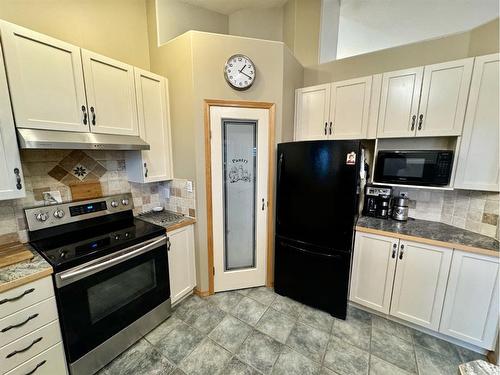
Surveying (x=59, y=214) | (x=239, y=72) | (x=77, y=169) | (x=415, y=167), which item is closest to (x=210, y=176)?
(x=239, y=72)

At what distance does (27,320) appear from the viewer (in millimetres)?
1219

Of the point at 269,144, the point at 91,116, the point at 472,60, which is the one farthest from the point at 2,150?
the point at 472,60

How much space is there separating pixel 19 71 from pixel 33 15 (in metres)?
0.68

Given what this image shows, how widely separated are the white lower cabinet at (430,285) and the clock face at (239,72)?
187 cm

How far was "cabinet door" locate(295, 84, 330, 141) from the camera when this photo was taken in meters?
2.36

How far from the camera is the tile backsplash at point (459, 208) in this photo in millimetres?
1818

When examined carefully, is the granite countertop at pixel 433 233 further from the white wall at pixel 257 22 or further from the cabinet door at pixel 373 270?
the white wall at pixel 257 22

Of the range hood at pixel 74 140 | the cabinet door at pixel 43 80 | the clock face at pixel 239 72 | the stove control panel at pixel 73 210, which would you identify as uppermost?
the clock face at pixel 239 72

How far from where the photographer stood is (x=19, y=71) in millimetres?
1318

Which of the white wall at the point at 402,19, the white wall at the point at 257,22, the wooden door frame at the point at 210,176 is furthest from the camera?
the white wall at the point at 257,22

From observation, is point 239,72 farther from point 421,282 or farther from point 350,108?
point 421,282

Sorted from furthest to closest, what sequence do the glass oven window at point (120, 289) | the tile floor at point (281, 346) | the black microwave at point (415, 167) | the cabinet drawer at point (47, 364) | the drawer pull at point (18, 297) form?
1. the black microwave at point (415, 167)
2. the tile floor at point (281, 346)
3. the glass oven window at point (120, 289)
4. the cabinet drawer at point (47, 364)
5. the drawer pull at point (18, 297)

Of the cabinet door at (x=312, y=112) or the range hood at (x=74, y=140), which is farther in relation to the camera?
the cabinet door at (x=312, y=112)

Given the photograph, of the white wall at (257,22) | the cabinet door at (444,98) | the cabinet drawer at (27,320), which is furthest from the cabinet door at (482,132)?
the cabinet drawer at (27,320)
